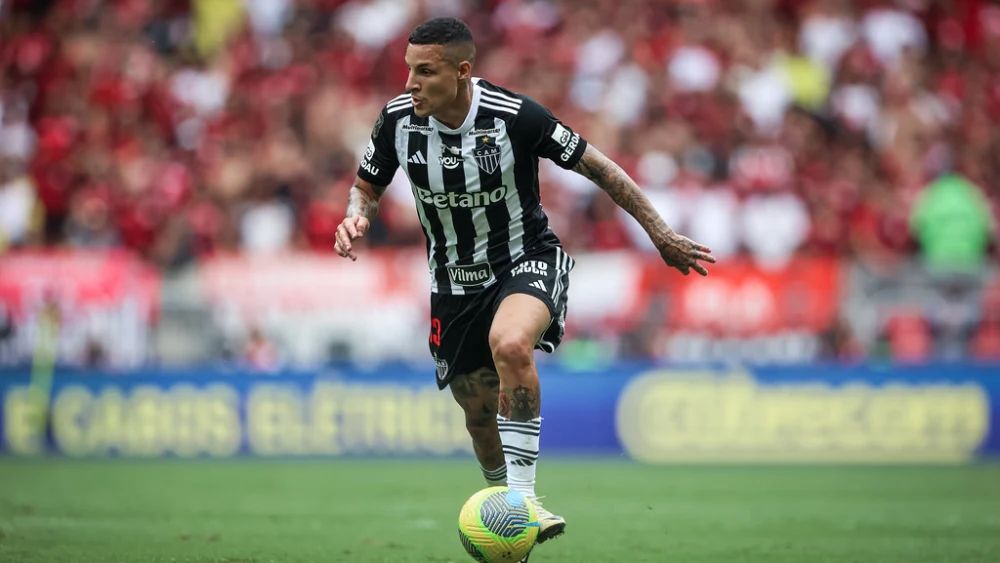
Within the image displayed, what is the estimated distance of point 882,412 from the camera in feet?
52.8

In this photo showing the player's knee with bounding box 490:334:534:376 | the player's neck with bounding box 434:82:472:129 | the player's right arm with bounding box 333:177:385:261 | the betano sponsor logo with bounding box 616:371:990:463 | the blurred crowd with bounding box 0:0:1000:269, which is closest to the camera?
the player's knee with bounding box 490:334:534:376

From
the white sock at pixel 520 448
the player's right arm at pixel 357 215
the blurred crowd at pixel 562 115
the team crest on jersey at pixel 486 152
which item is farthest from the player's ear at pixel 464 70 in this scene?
the blurred crowd at pixel 562 115

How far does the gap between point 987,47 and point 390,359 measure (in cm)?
1079

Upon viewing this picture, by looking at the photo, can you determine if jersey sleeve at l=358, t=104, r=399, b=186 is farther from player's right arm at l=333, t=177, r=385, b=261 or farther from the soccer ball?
the soccer ball

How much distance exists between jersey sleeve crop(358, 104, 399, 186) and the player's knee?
1.37 metres

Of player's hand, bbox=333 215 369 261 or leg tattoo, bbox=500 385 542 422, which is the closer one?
leg tattoo, bbox=500 385 542 422

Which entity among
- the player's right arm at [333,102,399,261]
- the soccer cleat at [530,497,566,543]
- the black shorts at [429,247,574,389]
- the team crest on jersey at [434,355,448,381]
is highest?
the player's right arm at [333,102,399,261]

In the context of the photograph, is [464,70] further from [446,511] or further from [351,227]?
[446,511]

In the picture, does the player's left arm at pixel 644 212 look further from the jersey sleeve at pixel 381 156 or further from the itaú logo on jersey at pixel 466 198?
the jersey sleeve at pixel 381 156

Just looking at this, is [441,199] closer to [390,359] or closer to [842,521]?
[842,521]

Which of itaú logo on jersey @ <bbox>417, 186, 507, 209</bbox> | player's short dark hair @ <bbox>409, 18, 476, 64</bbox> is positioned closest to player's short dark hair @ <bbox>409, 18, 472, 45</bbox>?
player's short dark hair @ <bbox>409, 18, 476, 64</bbox>

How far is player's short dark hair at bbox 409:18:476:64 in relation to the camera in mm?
7562

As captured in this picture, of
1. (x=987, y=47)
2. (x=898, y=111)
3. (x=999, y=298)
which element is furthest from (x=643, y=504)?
(x=987, y=47)

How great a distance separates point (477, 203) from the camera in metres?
7.80
